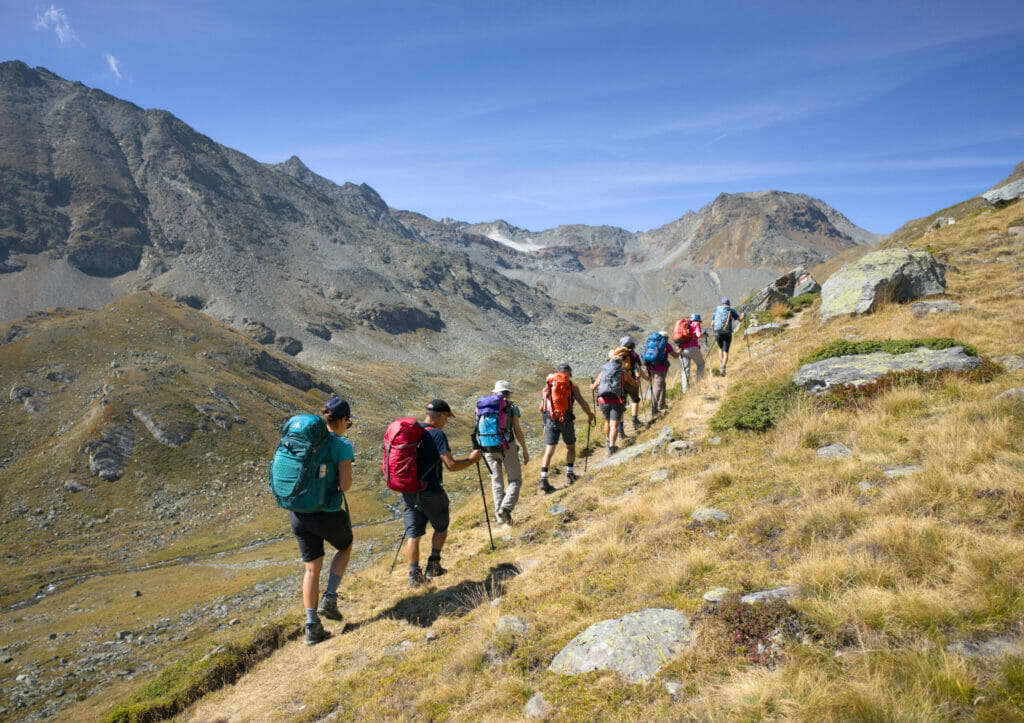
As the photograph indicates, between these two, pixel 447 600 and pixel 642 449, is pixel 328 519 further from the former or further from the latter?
pixel 642 449

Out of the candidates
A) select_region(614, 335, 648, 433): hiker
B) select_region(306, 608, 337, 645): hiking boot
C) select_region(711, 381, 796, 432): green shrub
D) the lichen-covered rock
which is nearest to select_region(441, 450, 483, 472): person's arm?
select_region(306, 608, 337, 645): hiking boot

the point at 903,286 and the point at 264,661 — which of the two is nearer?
the point at 264,661

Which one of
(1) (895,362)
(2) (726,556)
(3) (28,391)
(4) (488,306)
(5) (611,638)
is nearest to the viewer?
(5) (611,638)

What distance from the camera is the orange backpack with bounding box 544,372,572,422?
1101 centimetres

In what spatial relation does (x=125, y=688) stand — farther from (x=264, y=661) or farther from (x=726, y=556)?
(x=726, y=556)

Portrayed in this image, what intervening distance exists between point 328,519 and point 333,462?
2.56 feet

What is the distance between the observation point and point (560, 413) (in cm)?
1100

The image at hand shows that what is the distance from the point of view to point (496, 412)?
30.1 feet

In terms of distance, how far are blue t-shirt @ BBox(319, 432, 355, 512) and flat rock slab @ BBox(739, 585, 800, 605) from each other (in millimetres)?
A: 4720

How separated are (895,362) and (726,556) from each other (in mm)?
6386

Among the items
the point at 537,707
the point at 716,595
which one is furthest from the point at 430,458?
the point at 716,595

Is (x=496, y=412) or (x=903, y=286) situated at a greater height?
(x=903, y=286)

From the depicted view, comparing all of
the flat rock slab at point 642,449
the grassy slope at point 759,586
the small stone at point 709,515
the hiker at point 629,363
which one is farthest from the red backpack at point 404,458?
the hiker at point 629,363

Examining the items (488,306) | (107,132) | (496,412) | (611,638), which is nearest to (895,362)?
(496,412)
